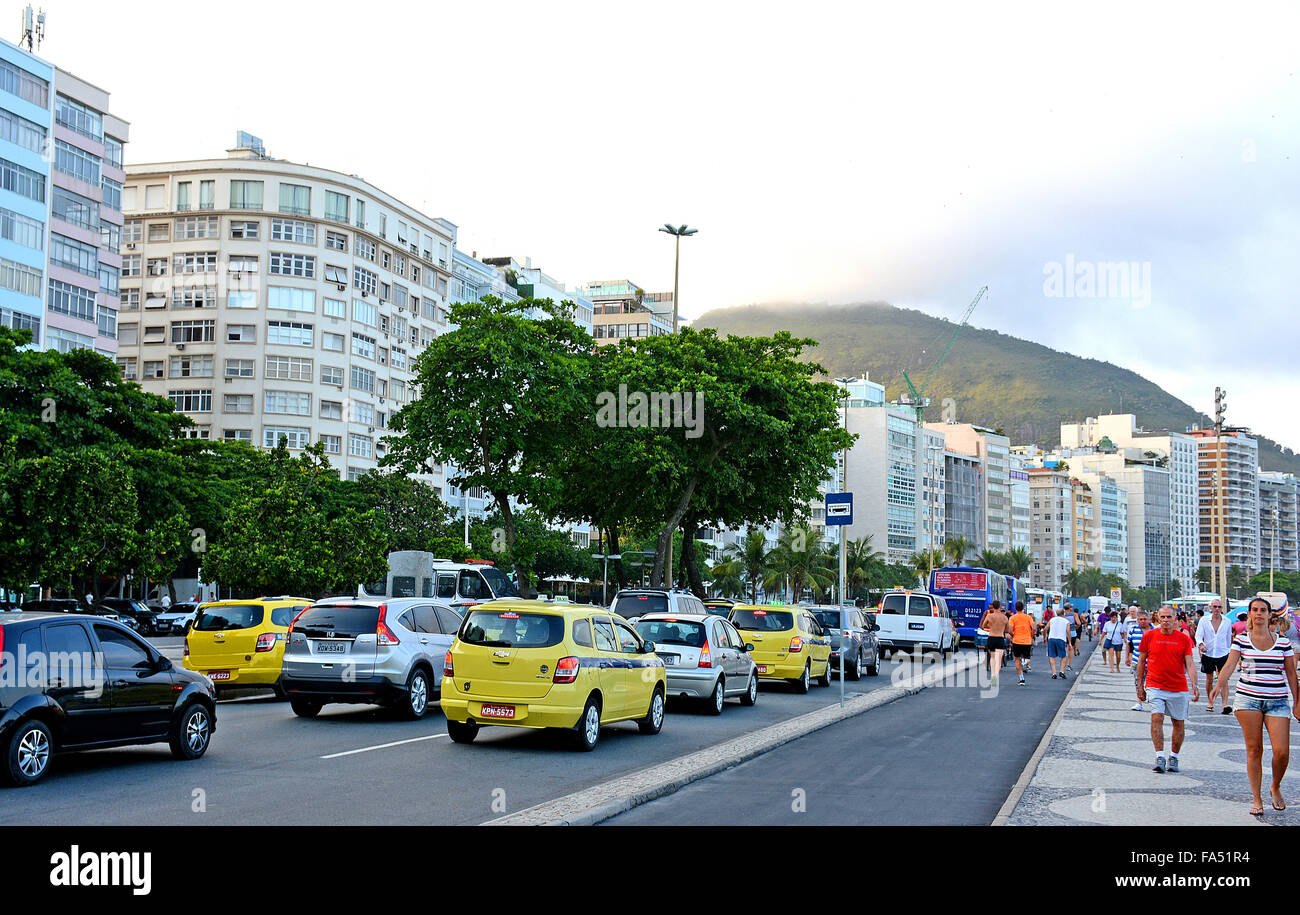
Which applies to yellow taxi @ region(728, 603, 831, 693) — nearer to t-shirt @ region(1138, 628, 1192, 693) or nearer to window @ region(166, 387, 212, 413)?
t-shirt @ region(1138, 628, 1192, 693)

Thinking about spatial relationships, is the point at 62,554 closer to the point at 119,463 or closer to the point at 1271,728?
the point at 119,463

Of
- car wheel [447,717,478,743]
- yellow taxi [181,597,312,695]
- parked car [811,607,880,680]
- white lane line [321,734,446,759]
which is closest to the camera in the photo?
white lane line [321,734,446,759]

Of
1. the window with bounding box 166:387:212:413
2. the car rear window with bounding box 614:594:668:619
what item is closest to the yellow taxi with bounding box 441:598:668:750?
the car rear window with bounding box 614:594:668:619

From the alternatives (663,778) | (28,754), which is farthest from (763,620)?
(28,754)

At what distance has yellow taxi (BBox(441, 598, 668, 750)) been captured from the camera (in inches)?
543

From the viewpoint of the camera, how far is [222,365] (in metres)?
81.4

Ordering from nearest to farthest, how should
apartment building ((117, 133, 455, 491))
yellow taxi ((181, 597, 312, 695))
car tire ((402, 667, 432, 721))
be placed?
car tire ((402, 667, 432, 721)), yellow taxi ((181, 597, 312, 695)), apartment building ((117, 133, 455, 491))

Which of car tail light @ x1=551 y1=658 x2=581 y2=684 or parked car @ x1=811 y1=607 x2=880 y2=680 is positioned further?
parked car @ x1=811 y1=607 x2=880 y2=680

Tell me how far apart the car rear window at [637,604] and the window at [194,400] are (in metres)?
58.6

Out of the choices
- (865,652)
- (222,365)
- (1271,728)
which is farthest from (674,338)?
(222,365)

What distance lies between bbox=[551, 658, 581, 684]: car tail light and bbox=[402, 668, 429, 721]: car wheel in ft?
13.6

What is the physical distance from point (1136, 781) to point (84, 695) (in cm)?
1020
